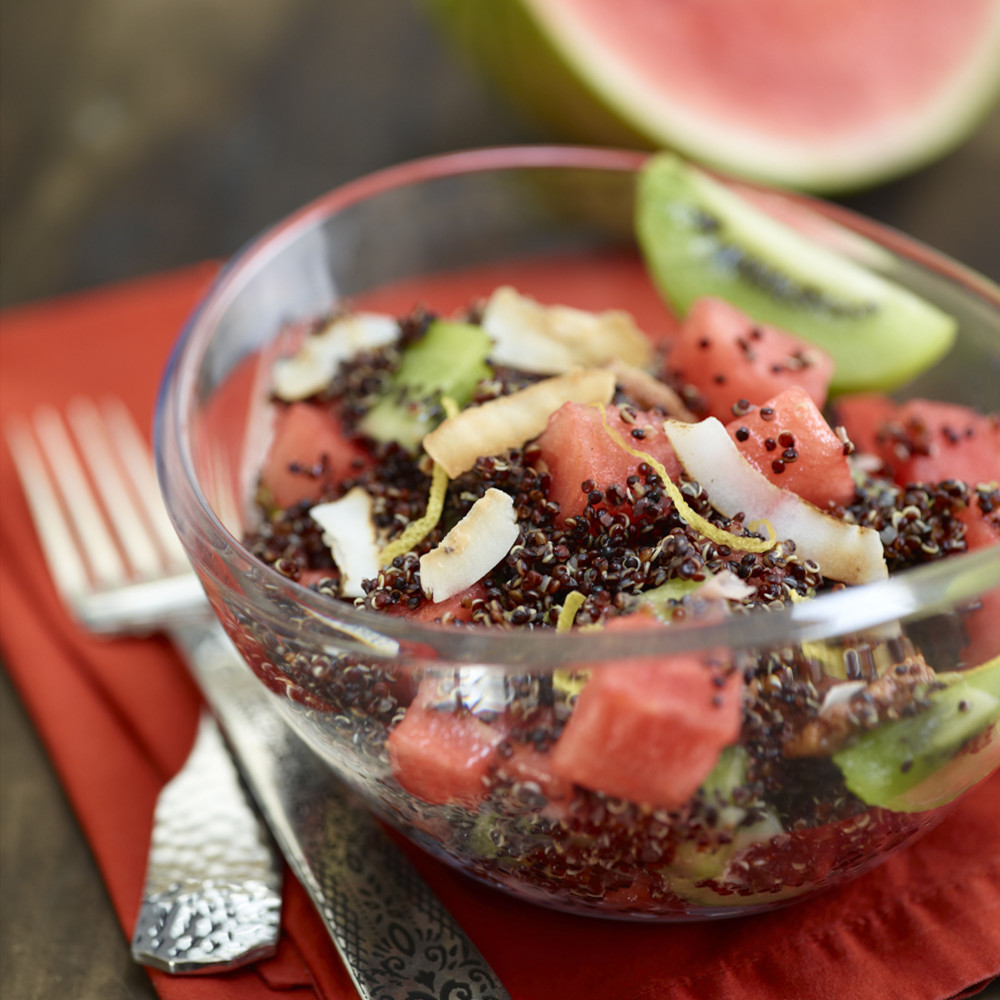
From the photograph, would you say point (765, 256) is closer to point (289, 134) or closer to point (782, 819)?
point (782, 819)

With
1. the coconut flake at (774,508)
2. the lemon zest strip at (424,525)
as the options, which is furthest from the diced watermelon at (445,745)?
the coconut flake at (774,508)

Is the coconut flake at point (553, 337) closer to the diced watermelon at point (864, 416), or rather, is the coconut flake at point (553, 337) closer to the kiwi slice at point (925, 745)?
the diced watermelon at point (864, 416)

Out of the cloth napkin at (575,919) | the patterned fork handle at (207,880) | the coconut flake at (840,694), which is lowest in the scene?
the cloth napkin at (575,919)

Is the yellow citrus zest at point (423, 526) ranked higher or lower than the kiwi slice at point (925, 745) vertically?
higher

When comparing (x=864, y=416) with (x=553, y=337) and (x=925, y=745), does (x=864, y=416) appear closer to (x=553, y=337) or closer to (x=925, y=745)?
(x=553, y=337)

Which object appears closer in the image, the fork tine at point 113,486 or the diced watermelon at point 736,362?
the diced watermelon at point 736,362

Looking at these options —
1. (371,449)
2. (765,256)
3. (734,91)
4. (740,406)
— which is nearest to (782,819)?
(740,406)
